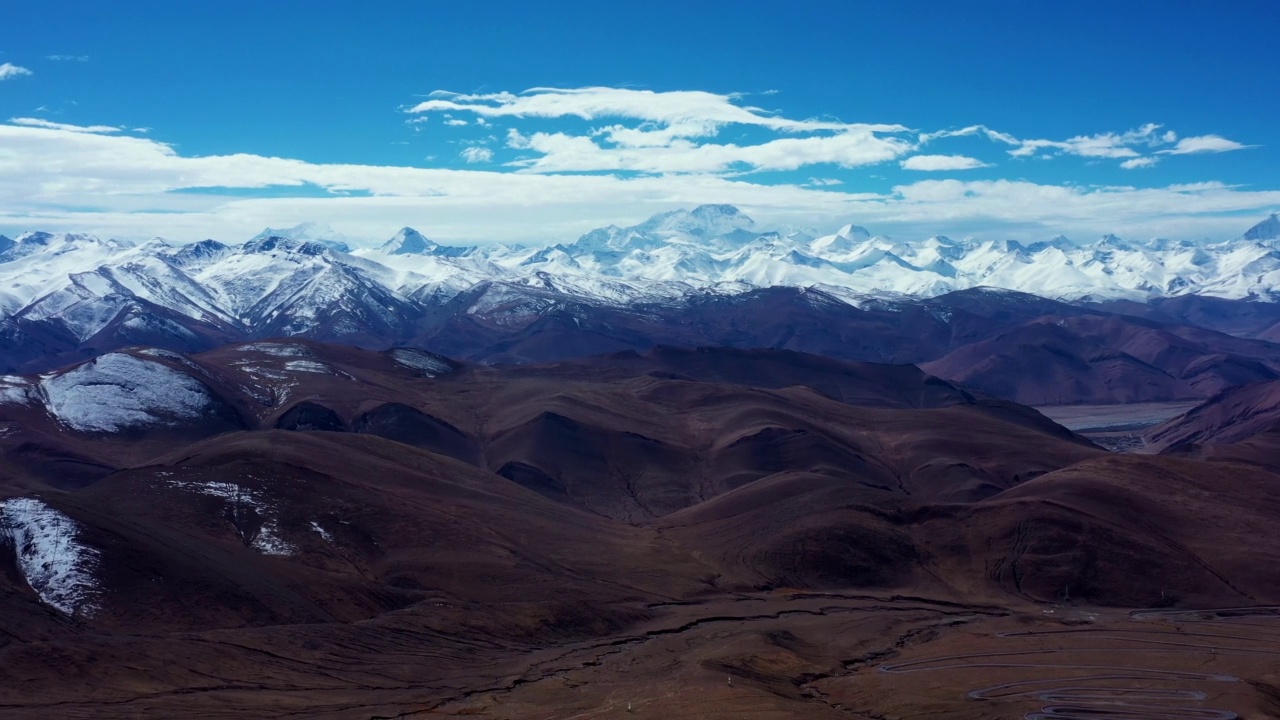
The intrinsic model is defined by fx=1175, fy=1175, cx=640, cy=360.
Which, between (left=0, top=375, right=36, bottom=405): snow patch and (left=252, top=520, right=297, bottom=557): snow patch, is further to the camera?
(left=0, top=375, right=36, bottom=405): snow patch

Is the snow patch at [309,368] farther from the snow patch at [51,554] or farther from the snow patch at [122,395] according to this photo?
the snow patch at [51,554]

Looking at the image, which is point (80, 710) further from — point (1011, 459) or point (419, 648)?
point (1011, 459)

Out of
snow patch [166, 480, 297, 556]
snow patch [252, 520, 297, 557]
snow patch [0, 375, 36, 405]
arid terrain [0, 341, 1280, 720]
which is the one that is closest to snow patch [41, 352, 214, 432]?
arid terrain [0, 341, 1280, 720]

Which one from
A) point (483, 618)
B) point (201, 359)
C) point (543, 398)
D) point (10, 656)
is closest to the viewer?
point (10, 656)

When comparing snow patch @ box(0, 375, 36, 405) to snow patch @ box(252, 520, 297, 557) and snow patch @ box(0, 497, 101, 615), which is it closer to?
snow patch @ box(252, 520, 297, 557)

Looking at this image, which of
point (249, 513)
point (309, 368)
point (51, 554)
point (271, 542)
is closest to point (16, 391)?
point (309, 368)

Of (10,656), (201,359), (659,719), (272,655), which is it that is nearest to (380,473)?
(272,655)
